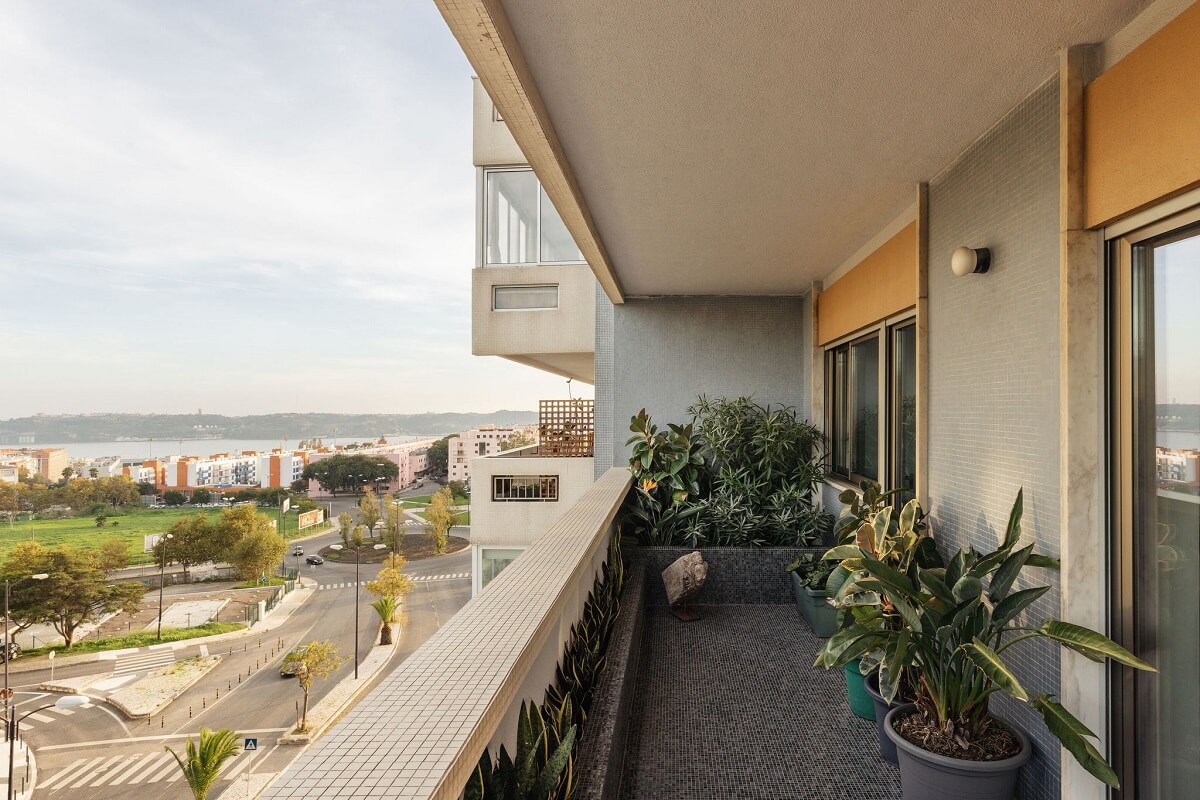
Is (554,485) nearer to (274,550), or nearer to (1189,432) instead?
(1189,432)

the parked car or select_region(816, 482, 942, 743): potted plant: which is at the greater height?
select_region(816, 482, 942, 743): potted plant

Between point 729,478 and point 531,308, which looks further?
point 531,308

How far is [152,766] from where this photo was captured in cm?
2481

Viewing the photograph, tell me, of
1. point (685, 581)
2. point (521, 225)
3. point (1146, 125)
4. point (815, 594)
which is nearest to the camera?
point (1146, 125)

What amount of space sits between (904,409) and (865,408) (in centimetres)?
82

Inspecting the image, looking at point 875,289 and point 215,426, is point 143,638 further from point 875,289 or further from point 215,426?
point 875,289

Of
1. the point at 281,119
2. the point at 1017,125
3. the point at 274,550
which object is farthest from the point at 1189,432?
the point at 281,119

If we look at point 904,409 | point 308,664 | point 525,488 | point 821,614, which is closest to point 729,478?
point 821,614

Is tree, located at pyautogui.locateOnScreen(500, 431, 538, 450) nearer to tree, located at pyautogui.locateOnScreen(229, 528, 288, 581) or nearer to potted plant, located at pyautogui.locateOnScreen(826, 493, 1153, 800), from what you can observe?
potted plant, located at pyautogui.locateOnScreen(826, 493, 1153, 800)

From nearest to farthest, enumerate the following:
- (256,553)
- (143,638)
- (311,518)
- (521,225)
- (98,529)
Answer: (521,225)
(98,529)
(143,638)
(256,553)
(311,518)

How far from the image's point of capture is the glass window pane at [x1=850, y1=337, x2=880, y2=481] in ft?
14.0

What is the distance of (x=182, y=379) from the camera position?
2090 inches

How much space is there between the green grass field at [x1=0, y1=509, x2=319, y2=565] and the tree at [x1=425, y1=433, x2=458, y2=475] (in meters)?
11.9

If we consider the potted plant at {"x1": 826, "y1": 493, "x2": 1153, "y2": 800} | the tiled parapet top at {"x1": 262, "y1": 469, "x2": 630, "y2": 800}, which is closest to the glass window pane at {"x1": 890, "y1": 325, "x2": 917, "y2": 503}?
the potted plant at {"x1": 826, "y1": 493, "x2": 1153, "y2": 800}
